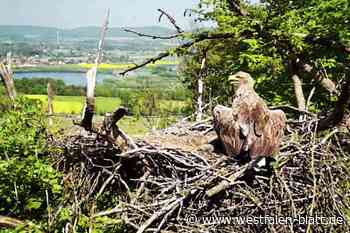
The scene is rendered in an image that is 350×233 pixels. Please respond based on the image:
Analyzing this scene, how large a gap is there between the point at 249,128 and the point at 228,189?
2.42ft

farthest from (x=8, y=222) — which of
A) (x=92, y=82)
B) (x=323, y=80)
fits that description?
(x=323, y=80)

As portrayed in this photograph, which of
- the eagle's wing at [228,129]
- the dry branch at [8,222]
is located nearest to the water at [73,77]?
the eagle's wing at [228,129]

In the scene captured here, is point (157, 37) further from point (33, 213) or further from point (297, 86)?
point (33, 213)

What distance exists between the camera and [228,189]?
4.13 meters

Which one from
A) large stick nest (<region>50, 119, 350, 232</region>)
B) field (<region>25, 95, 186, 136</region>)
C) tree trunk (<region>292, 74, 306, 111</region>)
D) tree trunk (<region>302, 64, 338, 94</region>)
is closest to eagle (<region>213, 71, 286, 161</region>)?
large stick nest (<region>50, 119, 350, 232</region>)

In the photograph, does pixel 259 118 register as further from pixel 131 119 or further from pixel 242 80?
pixel 131 119

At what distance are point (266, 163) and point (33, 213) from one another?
2.40m

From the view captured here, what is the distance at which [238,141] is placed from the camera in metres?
4.54

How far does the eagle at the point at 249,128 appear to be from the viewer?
4.45 meters

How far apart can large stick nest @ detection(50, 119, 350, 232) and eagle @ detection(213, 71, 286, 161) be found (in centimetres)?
14

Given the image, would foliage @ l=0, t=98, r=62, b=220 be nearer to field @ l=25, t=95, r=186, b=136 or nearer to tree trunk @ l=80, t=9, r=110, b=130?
field @ l=25, t=95, r=186, b=136

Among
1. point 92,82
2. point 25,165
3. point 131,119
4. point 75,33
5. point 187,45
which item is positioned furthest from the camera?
point 75,33

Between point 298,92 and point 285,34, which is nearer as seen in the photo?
point 285,34

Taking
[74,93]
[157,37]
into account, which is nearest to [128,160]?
[157,37]
